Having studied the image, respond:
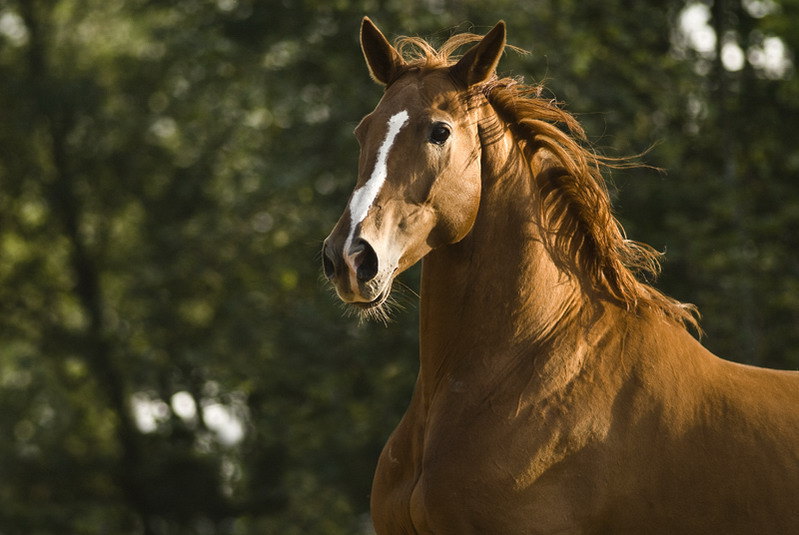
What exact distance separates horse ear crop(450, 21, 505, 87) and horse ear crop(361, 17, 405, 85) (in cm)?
29

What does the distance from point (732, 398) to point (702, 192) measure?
8547mm

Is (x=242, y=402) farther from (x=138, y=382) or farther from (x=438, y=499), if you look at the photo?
(x=438, y=499)

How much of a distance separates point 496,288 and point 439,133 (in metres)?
0.63

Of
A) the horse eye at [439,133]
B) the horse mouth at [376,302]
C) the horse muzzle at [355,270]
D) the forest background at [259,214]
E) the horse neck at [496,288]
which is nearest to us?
the horse muzzle at [355,270]

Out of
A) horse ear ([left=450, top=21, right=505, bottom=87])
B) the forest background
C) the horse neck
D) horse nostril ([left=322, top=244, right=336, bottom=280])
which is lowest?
the forest background

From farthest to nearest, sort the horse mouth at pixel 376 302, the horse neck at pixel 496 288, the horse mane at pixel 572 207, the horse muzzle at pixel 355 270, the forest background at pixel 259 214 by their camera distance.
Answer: the forest background at pixel 259 214, the horse mane at pixel 572 207, the horse neck at pixel 496 288, the horse mouth at pixel 376 302, the horse muzzle at pixel 355 270

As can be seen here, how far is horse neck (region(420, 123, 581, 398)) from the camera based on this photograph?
13.7ft

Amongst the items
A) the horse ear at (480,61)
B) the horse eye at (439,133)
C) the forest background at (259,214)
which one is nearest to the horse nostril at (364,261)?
→ the horse eye at (439,133)

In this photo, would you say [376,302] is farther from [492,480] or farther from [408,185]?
[492,480]

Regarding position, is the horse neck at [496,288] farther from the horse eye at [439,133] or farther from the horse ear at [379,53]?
the horse ear at [379,53]

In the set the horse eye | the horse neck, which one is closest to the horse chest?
the horse neck

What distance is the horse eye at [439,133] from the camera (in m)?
4.04

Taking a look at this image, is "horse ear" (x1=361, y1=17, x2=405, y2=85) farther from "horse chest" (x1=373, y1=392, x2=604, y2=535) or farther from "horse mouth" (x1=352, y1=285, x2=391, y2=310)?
"horse chest" (x1=373, y1=392, x2=604, y2=535)

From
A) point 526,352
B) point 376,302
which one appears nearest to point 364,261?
point 376,302
